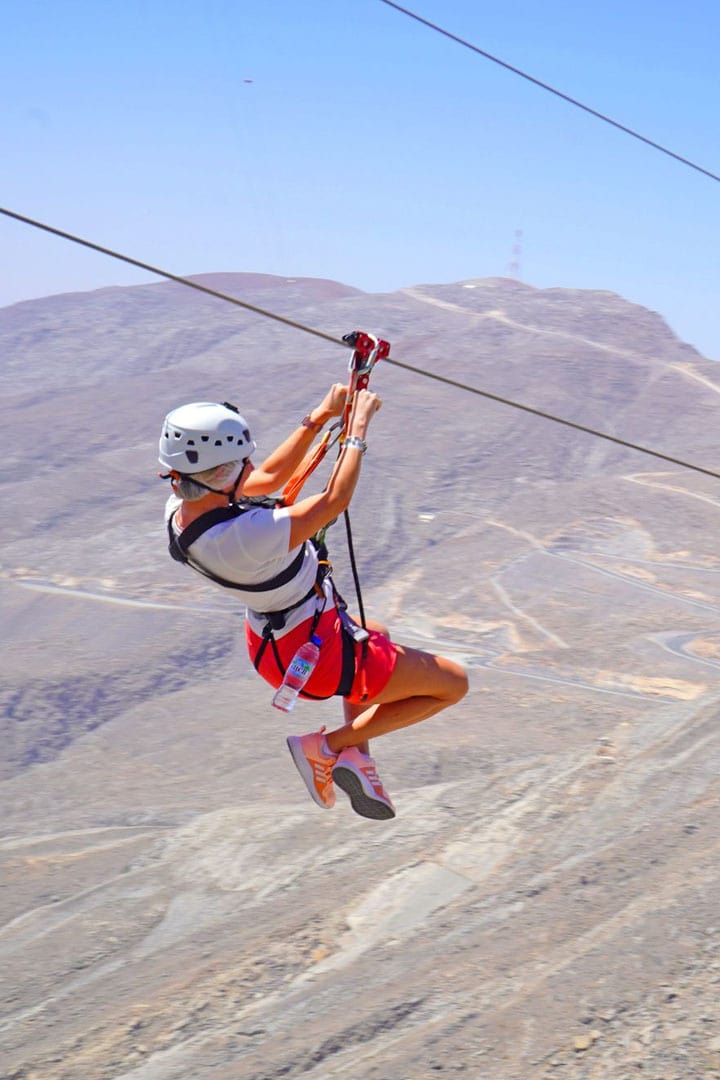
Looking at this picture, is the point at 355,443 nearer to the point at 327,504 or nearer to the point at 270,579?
the point at 327,504

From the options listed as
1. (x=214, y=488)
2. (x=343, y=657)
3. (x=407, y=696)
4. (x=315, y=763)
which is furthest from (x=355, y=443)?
(x=315, y=763)

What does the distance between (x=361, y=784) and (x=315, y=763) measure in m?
0.23

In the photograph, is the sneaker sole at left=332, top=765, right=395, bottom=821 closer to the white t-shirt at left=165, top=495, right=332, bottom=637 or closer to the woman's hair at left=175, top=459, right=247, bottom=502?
the white t-shirt at left=165, top=495, right=332, bottom=637

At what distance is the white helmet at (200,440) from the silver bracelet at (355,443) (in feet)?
1.32

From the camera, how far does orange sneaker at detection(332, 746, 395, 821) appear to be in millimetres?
4742

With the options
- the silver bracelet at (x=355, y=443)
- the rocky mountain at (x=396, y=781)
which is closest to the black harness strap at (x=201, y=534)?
the silver bracelet at (x=355, y=443)

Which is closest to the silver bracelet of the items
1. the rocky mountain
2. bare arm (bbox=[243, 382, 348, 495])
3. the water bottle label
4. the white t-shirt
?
the white t-shirt

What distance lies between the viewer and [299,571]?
14.6 ft

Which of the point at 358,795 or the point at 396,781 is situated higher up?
the point at 358,795

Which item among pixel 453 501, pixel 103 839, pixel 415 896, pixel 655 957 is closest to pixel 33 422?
pixel 453 501

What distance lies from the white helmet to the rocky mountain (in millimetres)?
4091

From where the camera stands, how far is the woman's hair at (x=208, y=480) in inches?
158

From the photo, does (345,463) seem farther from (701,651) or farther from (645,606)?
(645,606)

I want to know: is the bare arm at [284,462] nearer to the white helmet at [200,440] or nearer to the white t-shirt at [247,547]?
the white t-shirt at [247,547]
